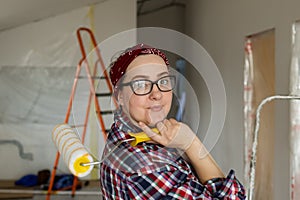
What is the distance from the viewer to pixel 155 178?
2.99 ft

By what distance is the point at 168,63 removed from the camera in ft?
3.32

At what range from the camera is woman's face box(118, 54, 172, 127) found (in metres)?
0.94

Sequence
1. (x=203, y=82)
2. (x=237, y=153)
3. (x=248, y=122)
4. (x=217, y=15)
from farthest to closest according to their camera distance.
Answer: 1. (x=217, y=15)
2. (x=237, y=153)
3. (x=248, y=122)
4. (x=203, y=82)

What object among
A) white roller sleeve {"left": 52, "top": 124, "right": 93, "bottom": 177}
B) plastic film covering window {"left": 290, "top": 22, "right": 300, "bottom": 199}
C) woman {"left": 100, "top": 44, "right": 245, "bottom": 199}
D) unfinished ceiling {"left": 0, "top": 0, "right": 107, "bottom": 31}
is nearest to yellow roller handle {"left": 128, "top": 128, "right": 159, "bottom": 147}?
woman {"left": 100, "top": 44, "right": 245, "bottom": 199}

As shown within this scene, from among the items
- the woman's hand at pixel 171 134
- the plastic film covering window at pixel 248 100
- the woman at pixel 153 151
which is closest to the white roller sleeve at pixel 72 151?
the woman at pixel 153 151

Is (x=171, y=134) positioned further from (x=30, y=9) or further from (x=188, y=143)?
(x=30, y=9)

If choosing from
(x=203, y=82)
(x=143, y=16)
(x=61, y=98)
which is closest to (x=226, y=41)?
(x=61, y=98)

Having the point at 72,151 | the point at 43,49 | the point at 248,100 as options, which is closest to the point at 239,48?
the point at 248,100

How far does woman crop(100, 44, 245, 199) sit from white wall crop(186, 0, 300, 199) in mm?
2706

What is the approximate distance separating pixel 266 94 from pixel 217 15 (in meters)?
1.84

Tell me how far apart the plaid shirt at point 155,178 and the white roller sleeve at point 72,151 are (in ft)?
0.23

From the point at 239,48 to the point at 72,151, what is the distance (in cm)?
409

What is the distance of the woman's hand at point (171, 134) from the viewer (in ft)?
3.05

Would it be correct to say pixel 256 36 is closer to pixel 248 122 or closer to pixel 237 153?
pixel 248 122
